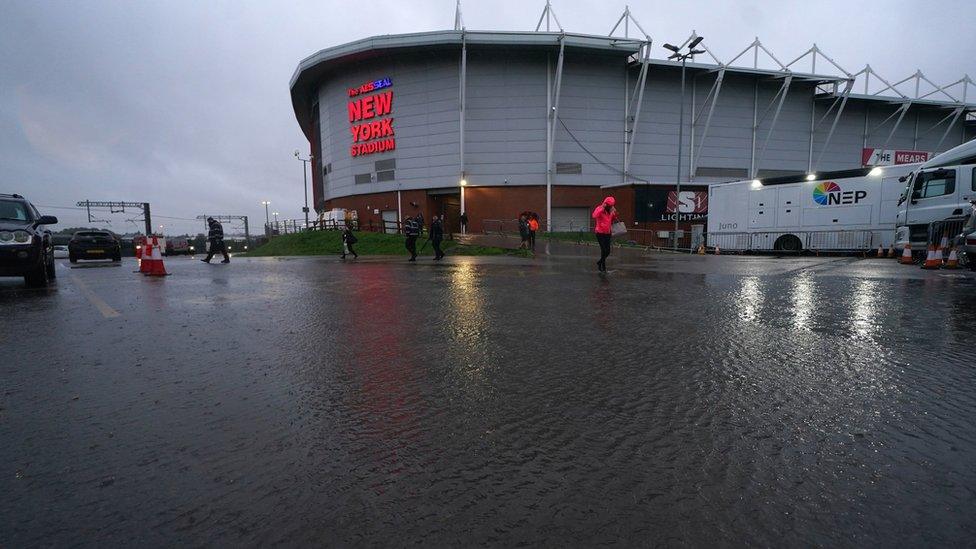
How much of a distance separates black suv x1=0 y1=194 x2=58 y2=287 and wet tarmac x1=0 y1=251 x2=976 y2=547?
433cm

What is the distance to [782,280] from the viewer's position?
915 cm

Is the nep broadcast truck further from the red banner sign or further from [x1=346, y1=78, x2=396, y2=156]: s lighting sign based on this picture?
the red banner sign

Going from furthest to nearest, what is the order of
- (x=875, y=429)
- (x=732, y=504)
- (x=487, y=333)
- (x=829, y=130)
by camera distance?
(x=829, y=130)
(x=487, y=333)
(x=875, y=429)
(x=732, y=504)

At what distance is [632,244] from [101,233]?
2501cm

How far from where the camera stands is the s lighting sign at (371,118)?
120ft

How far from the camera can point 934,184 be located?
13547 mm

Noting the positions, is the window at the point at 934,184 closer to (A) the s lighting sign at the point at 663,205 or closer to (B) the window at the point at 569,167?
(A) the s lighting sign at the point at 663,205

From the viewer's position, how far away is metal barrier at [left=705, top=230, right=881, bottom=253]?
60.1 feet

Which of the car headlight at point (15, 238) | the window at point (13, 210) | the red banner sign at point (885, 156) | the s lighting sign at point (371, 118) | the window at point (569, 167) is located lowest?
the car headlight at point (15, 238)

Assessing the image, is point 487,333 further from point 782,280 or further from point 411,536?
point 782,280

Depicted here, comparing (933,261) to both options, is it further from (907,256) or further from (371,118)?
(371,118)

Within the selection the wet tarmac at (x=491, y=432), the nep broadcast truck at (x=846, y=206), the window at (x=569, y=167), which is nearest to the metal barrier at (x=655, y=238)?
the nep broadcast truck at (x=846, y=206)

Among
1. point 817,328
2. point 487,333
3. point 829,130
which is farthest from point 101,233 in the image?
point 829,130

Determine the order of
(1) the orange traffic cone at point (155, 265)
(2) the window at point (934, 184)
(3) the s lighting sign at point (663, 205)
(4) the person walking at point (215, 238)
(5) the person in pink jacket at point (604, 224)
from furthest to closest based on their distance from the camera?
(3) the s lighting sign at point (663, 205), (4) the person walking at point (215, 238), (2) the window at point (934, 184), (1) the orange traffic cone at point (155, 265), (5) the person in pink jacket at point (604, 224)
